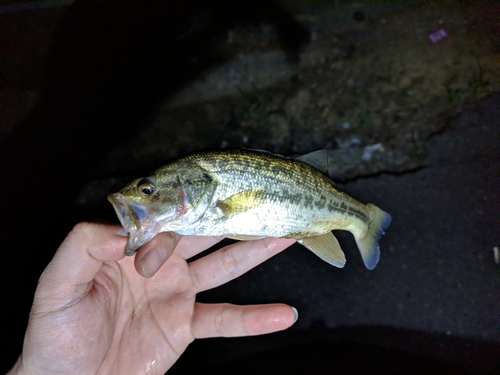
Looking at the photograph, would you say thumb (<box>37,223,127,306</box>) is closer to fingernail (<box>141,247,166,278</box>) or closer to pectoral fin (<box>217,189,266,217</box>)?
fingernail (<box>141,247,166,278</box>)

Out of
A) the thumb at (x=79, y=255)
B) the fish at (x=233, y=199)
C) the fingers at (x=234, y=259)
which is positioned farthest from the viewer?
the fingers at (x=234, y=259)

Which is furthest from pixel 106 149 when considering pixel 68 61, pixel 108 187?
pixel 68 61

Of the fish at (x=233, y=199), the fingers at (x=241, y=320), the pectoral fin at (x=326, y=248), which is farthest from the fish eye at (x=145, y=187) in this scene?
the pectoral fin at (x=326, y=248)

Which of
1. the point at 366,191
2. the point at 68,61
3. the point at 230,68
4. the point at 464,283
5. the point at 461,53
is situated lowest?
the point at 464,283

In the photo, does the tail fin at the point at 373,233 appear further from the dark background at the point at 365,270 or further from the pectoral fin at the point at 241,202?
the pectoral fin at the point at 241,202

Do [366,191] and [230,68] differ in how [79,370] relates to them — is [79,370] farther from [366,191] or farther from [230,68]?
[230,68]

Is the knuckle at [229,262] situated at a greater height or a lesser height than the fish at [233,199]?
lesser

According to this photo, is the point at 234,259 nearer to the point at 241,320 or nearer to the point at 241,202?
the point at 241,320
